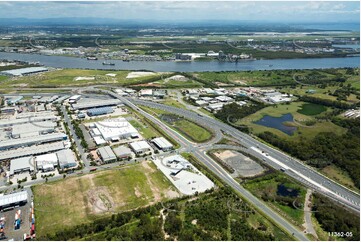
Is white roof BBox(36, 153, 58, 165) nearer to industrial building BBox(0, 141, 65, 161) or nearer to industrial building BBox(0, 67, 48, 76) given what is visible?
industrial building BBox(0, 141, 65, 161)

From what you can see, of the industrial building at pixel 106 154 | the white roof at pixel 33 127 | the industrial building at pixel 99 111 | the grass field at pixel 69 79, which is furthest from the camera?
the grass field at pixel 69 79

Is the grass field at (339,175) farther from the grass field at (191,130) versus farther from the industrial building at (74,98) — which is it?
the industrial building at (74,98)

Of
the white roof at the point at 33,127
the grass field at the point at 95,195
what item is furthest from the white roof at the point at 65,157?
the white roof at the point at 33,127

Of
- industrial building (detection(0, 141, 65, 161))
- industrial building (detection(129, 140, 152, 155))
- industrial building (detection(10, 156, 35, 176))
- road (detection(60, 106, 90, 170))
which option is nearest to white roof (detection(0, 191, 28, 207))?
industrial building (detection(10, 156, 35, 176))

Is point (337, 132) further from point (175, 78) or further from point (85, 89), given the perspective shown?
point (85, 89)

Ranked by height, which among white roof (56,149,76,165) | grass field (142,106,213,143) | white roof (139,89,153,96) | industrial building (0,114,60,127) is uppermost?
white roof (139,89,153,96)
